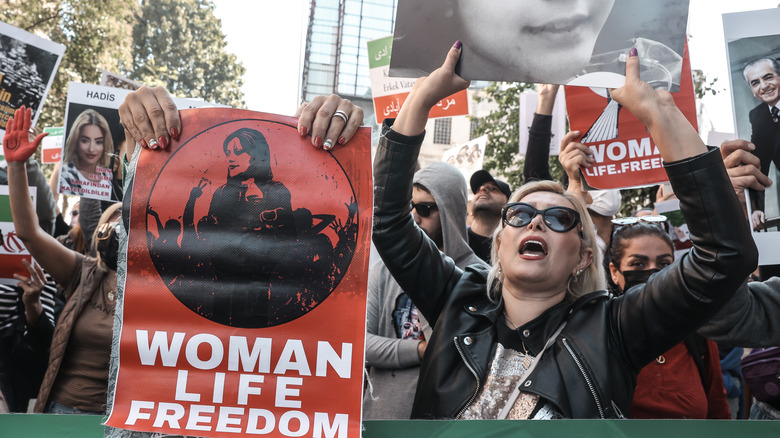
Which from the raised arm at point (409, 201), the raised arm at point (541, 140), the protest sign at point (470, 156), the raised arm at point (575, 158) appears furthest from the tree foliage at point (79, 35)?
the raised arm at point (409, 201)

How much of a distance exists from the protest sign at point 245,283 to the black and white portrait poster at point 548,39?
38 cm

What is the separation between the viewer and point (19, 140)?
3.42m

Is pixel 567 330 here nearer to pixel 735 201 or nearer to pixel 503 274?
pixel 503 274

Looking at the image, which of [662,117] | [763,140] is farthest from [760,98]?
[662,117]

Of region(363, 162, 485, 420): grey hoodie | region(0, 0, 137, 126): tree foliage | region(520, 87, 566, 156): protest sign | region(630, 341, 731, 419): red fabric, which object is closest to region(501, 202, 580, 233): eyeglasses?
region(363, 162, 485, 420): grey hoodie

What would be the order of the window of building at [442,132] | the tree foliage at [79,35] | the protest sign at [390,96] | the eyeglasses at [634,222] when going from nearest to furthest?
the eyeglasses at [634,222] → the protest sign at [390,96] → the tree foliage at [79,35] → the window of building at [442,132]

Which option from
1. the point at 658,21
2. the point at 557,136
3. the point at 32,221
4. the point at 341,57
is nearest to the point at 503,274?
the point at 658,21

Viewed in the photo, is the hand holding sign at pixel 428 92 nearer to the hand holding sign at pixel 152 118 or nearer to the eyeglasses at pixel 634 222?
the hand holding sign at pixel 152 118

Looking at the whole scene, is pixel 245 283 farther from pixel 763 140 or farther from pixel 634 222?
pixel 634 222

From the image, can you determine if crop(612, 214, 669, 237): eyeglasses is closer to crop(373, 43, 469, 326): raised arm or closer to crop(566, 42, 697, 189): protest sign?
crop(566, 42, 697, 189): protest sign

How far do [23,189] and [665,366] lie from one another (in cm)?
296

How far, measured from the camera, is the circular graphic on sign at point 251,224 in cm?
176

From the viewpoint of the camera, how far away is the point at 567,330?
2.12 m

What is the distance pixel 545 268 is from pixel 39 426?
144 cm
